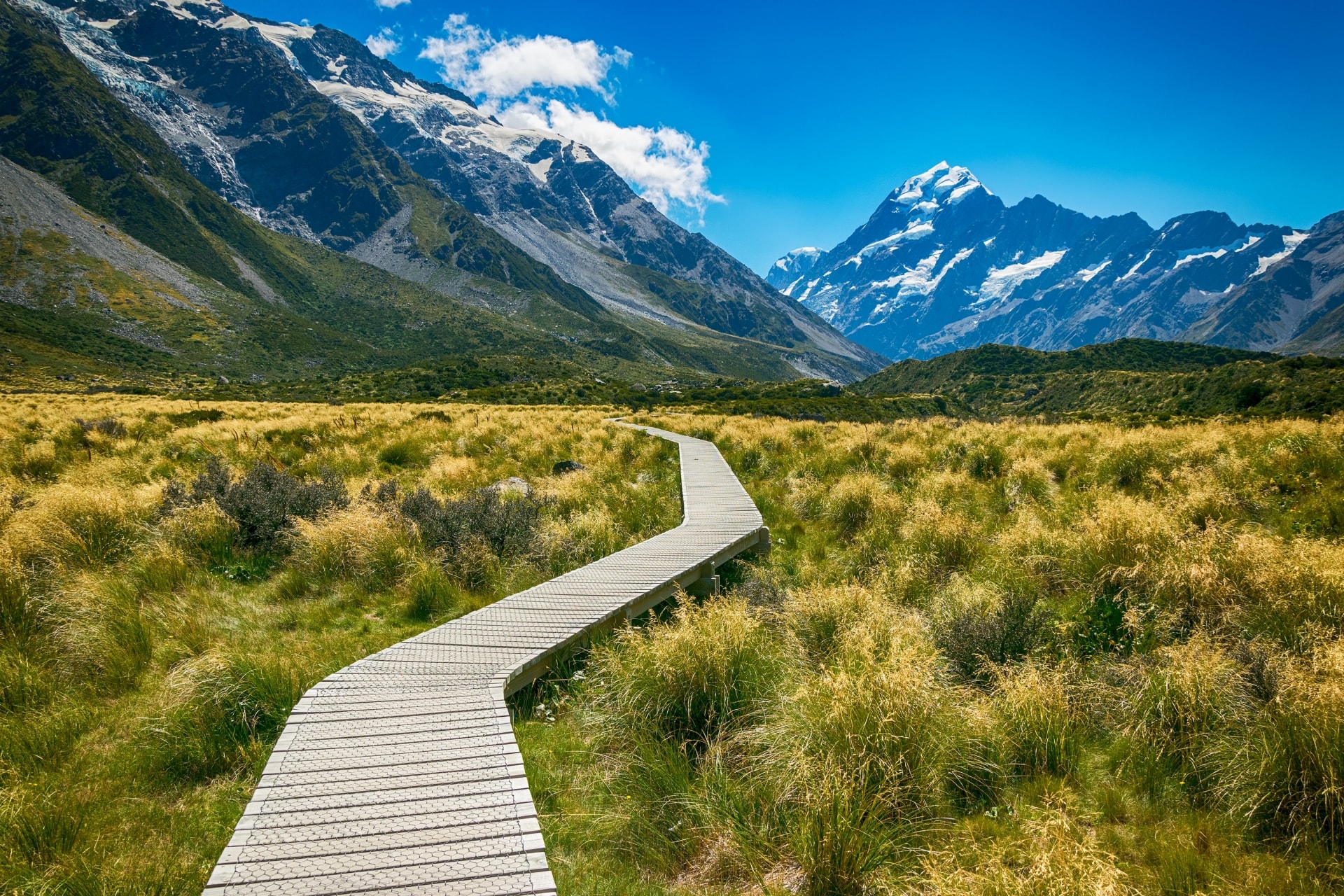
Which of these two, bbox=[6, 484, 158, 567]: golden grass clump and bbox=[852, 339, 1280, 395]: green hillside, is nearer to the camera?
bbox=[6, 484, 158, 567]: golden grass clump

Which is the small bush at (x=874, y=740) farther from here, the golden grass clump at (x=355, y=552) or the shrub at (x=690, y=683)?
the golden grass clump at (x=355, y=552)

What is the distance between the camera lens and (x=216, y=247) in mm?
196000

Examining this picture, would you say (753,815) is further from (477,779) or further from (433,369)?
(433,369)

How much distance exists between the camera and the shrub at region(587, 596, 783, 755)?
487 cm

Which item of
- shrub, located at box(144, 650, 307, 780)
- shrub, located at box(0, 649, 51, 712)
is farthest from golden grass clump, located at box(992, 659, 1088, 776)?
shrub, located at box(0, 649, 51, 712)

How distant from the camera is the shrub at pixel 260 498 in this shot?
377 inches

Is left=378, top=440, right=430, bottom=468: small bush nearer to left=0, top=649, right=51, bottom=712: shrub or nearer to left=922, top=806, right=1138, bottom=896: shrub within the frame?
left=0, top=649, right=51, bottom=712: shrub

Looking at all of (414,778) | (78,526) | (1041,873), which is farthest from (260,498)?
(1041,873)

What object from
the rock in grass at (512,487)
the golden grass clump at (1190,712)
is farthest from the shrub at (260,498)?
the golden grass clump at (1190,712)

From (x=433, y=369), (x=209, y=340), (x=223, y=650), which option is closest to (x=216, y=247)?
(x=209, y=340)

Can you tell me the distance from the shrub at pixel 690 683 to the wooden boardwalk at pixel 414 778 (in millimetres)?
948

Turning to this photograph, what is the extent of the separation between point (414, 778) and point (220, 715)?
2.13 m

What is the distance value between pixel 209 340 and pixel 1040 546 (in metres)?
166

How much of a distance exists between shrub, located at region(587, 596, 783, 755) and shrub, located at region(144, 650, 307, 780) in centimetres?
259
